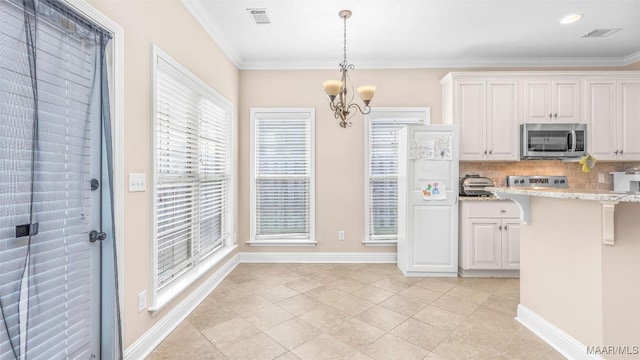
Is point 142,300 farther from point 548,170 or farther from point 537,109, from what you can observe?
point 548,170

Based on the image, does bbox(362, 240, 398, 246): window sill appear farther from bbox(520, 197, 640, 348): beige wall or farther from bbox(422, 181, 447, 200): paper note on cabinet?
bbox(520, 197, 640, 348): beige wall

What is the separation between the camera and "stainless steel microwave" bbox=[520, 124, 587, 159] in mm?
3562

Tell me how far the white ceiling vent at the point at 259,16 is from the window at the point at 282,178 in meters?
1.23

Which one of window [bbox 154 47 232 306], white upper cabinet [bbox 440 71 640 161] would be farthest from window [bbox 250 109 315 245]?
white upper cabinet [bbox 440 71 640 161]

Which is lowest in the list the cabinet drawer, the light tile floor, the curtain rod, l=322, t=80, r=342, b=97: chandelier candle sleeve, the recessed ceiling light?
the light tile floor

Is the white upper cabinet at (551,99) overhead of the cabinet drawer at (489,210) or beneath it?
overhead

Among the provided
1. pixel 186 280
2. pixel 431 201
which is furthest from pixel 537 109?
pixel 186 280

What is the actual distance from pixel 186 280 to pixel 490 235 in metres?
3.41

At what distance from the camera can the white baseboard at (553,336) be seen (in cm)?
185

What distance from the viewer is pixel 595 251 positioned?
174 centimetres

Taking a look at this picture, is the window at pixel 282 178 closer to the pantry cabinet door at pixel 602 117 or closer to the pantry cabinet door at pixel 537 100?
the pantry cabinet door at pixel 537 100

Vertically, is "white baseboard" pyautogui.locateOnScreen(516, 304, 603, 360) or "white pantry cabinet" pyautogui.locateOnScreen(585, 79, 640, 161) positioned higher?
"white pantry cabinet" pyautogui.locateOnScreen(585, 79, 640, 161)

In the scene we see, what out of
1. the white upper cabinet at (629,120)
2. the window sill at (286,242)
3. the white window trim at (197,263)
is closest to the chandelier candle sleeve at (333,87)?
the white window trim at (197,263)

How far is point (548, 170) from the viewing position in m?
3.91
